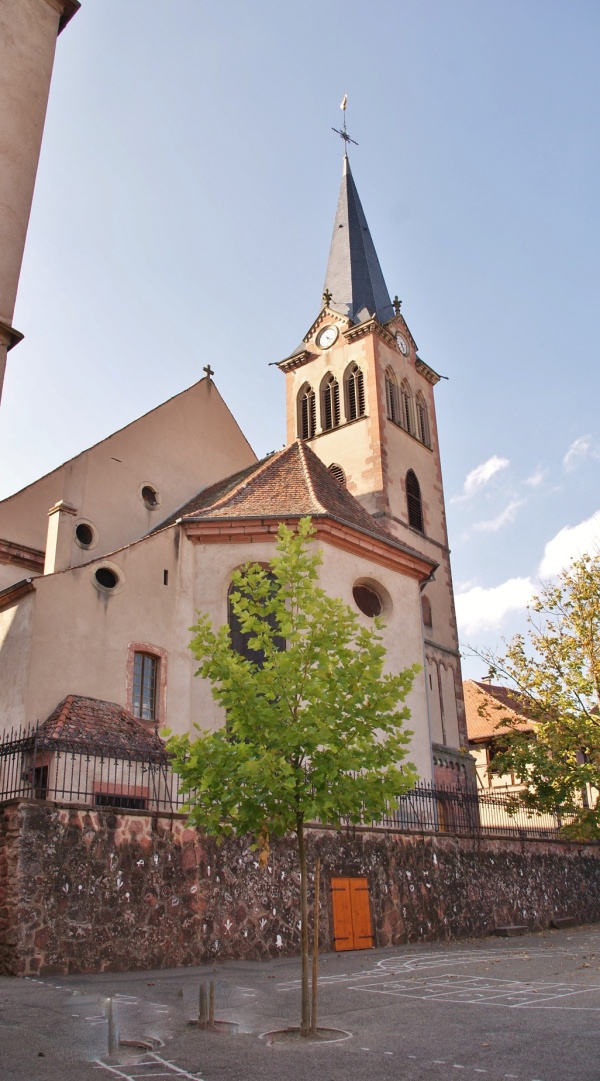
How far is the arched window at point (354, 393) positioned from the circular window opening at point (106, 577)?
18277mm

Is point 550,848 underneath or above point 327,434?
underneath

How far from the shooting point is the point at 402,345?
128 feet

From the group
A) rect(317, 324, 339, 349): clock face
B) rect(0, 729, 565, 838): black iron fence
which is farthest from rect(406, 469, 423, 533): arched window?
rect(0, 729, 565, 838): black iron fence

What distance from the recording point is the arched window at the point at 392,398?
36312 millimetres

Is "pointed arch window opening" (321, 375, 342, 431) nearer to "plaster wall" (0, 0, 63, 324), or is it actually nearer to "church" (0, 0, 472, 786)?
"church" (0, 0, 472, 786)

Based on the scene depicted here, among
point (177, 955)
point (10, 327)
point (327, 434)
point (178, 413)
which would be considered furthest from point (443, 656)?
point (10, 327)

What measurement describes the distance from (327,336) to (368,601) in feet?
65.4

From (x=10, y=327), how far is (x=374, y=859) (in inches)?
492

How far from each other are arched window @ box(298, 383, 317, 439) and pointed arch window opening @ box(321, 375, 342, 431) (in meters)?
0.49

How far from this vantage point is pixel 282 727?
8641 millimetres

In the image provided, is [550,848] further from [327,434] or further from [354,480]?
[327,434]

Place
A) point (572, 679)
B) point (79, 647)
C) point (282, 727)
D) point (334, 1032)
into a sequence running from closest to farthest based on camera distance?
point (334, 1032), point (282, 727), point (79, 647), point (572, 679)

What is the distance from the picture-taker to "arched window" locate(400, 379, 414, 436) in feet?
122

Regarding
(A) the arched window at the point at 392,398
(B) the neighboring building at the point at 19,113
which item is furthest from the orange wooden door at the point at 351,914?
(A) the arched window at the point at 392,398
